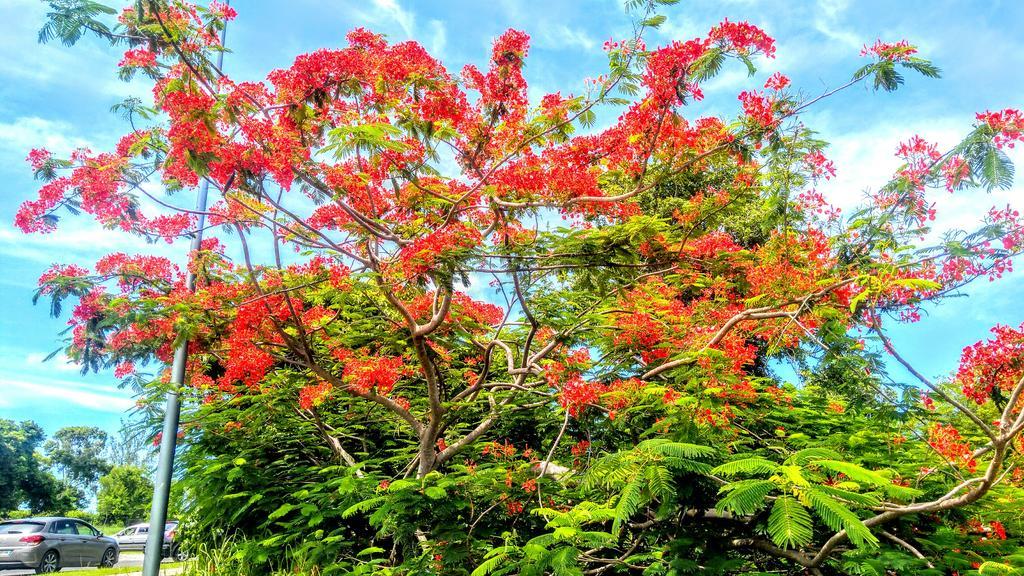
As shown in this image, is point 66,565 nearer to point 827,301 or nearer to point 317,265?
point 317,265

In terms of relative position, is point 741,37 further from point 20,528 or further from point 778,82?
point 20,528

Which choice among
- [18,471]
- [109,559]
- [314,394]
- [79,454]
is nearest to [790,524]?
[314,394]

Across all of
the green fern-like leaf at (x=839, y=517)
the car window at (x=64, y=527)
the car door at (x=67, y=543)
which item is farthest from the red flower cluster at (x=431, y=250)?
the car window at (x=64, y=527)

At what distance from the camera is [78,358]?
9297 mm

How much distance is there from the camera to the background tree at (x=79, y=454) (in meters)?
39.8

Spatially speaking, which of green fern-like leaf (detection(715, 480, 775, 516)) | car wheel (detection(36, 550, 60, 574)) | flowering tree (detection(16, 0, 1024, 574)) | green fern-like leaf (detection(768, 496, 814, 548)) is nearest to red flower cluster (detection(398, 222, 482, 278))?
flowering tree (detection(16, 0, 1024, 574))

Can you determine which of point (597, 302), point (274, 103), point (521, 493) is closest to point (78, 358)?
point (274, 103)

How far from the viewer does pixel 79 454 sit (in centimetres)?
4119

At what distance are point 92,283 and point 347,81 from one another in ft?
14.3

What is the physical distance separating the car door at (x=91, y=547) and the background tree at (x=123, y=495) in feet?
73.0

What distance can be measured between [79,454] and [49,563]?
112 ft

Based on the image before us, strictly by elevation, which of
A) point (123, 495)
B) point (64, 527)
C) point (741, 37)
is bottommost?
point (64, 527)

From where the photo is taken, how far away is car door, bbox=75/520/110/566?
15.0 metres

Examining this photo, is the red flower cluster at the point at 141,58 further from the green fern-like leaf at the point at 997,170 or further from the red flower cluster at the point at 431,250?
the green fern-like leaf at the point at 997,170
